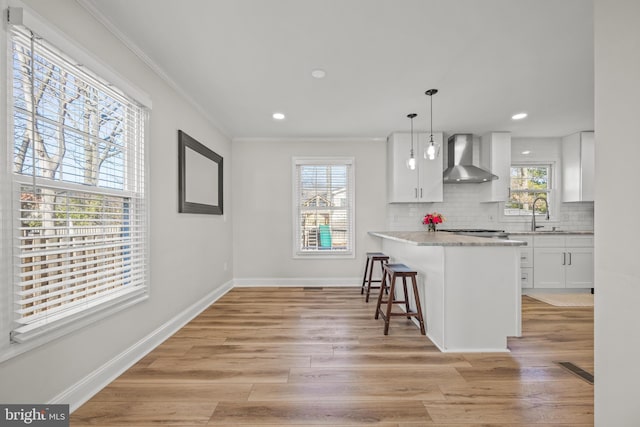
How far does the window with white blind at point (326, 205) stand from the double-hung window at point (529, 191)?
270 centimetres

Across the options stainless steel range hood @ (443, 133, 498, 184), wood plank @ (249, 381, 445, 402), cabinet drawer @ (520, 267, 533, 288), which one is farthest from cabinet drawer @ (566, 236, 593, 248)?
wood plank @ (249, 381, 445, 402)

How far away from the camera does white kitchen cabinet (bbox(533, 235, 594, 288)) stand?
4.12m

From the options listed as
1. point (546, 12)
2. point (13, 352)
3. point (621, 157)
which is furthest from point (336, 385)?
point (546, 12)

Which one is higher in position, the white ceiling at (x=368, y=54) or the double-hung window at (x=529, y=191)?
the white ceiling at (x=368, y=54)

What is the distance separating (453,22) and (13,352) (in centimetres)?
302

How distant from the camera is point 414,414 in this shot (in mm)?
1580

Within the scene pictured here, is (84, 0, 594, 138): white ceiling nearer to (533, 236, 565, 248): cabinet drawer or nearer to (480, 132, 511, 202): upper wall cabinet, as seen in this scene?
(480, 132, 511, 202): upper wall cabinet

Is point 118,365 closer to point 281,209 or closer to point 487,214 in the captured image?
point 281,209

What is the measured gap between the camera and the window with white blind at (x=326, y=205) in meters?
4.63

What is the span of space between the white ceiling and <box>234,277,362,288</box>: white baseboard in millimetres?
2496

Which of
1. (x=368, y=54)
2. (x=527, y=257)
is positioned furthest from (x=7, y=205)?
(x=527, y=257)

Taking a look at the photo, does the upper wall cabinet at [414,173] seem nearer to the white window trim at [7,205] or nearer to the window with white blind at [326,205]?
the window with white blind at [326,205]

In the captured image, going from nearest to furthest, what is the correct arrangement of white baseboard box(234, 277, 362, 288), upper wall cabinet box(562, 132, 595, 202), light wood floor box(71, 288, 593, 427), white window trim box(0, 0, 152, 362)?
white window trim box(0, 0, 152, 362) < light wood floor box(71, 288, 593, 427) < upper wall cabinet box(562, 132, 595, 202) < white baseboard box(234, 277, 362, 288)

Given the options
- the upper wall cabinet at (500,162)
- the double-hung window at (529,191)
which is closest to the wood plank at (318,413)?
the upper wall cabinet at (500,162)
